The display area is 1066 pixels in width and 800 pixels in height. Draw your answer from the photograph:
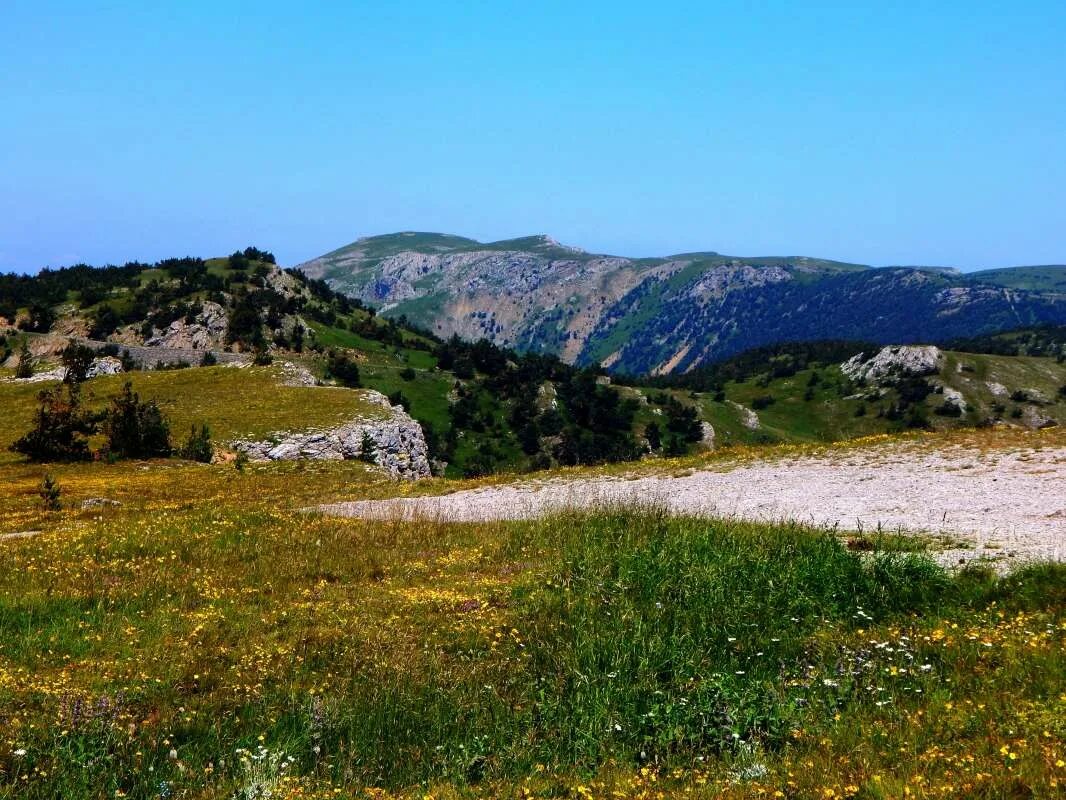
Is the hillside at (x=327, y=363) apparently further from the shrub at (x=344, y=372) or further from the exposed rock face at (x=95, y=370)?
the exposed rock face at (x=95, y=370)

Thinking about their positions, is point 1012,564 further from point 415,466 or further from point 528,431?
point 528,431

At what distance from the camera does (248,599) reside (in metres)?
12.0

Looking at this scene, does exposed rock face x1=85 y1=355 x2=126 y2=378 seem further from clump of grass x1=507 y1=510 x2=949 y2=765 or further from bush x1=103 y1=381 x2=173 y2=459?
clump of grass x1=507 y1=510 x2=949 y2=765

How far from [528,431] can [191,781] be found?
11929 cm

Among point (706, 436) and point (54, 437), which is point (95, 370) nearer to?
point (54, 437)

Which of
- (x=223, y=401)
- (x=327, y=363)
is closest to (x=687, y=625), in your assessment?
(x=223, y=401)

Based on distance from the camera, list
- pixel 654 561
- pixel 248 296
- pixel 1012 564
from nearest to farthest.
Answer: pixel 1012 564, pixel 654 561, pixel 248 296

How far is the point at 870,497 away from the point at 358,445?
38424 millimetres

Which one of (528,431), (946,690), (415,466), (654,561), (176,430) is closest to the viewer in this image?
(946,690)

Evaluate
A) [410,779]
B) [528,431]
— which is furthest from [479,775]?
[528,431]

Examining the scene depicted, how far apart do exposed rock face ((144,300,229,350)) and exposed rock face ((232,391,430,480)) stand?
77400 mm

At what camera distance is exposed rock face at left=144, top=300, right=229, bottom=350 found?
120m

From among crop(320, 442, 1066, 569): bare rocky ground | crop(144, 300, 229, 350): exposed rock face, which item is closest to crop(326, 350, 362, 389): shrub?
crop(144, 300, 229, 350): exposed rock face

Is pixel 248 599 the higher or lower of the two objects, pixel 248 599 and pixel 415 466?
the higher
